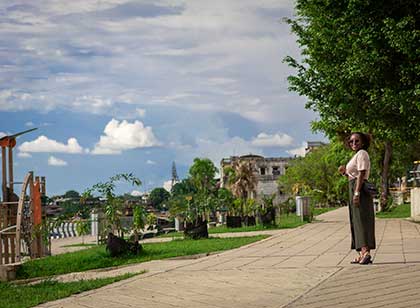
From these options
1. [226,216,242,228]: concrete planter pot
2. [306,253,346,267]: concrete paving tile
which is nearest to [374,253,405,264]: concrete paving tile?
[306,253,346,267]: concrete paving tile

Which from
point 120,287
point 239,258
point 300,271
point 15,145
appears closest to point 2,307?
point 120,287

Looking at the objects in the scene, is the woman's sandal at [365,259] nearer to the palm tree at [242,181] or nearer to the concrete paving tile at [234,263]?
the concrete paving tile at [234,263]

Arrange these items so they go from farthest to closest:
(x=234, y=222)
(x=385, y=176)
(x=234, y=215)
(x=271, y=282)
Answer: (x=385, y=176)
(x=234, y=215)
(x=234, y=222)
(x=271, y=282)

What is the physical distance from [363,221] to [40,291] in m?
4.56

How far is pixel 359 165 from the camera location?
10.3 meters

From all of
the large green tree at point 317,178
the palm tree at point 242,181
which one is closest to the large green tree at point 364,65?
the palm tree at point 242,181

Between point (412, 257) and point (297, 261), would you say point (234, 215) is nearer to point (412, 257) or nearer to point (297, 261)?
point (297, 261)

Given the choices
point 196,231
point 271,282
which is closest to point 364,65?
point 196,231

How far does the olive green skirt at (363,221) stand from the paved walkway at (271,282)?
13.4 inches

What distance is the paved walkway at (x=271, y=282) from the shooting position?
7617 millimetres

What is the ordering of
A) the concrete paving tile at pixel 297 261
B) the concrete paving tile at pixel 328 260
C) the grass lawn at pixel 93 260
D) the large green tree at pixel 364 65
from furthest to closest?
the large green tree at pixel 364 65 → the grass lawn at pixel 93 260 → the concrete paving tile at pixel 297 261 → the concrete paving tile at pixel 328 260

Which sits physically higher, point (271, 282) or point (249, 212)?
point (249, 212)

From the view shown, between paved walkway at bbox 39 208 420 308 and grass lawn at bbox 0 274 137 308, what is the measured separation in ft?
0.88

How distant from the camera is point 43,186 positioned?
17828 mm
